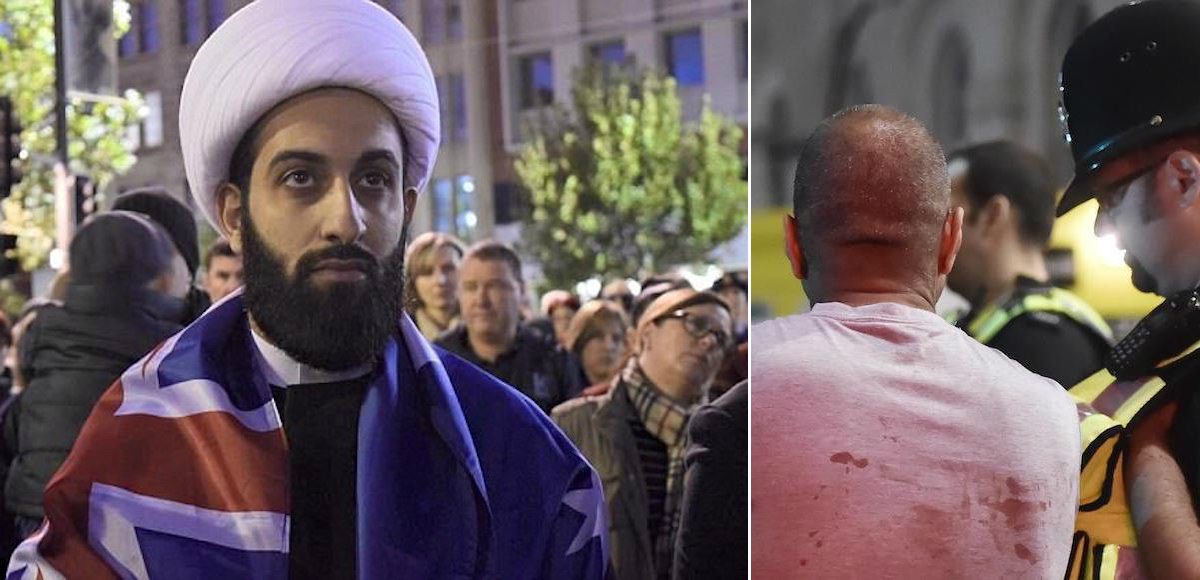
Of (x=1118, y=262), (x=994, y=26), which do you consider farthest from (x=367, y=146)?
(x=1118, y=262)

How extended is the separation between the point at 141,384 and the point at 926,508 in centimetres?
152

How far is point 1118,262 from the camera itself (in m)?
2.88

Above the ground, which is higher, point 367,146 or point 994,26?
point 994,26

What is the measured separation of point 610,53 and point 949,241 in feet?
2.47

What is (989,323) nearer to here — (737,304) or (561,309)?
(737,304)

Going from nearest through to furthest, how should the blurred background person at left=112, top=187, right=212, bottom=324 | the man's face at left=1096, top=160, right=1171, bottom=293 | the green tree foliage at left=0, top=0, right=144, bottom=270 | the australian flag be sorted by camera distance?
the australian flag → the man's face at left=1096, top=160, right=1171, bottom=293 → the blurred background person at left=112, top=187, right=212, bottom=324 → the green tree foliage at left=0, top=0, right=144, bottom=270

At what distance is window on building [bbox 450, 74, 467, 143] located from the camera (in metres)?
2.96

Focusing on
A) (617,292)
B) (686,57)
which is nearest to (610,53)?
(686,57)

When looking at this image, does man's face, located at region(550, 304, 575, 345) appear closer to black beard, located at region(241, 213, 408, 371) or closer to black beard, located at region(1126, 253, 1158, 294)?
black beard, located at region(241, 213, 408, 371)

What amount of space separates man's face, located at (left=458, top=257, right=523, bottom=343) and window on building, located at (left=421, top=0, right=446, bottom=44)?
17.1 inches

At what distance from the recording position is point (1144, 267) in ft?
9.50

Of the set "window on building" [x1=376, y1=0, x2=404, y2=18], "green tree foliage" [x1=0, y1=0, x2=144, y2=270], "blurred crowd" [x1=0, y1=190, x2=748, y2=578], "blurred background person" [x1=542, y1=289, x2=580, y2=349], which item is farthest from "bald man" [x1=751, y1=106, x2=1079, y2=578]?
"green tree foliage" [x1=0, y1=0, x2=144, y2=270]

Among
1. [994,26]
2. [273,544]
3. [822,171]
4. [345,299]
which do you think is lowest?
[273,544]

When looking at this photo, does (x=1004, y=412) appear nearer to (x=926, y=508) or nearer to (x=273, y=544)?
(x=926, y=508)
